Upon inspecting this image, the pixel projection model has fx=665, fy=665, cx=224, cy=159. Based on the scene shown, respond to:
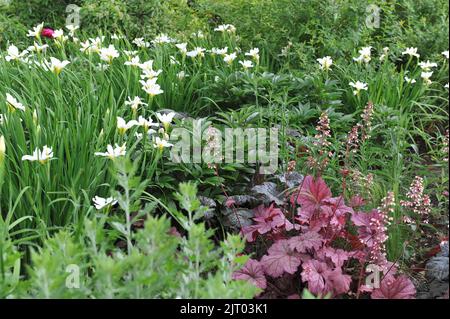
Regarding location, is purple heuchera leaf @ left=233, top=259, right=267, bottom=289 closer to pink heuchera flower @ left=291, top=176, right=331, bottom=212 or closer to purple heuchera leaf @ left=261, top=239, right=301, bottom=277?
purple heuchera leaf @ left=261, top=239, right=301, bottom=277

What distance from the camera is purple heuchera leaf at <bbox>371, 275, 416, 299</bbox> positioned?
2332 mm

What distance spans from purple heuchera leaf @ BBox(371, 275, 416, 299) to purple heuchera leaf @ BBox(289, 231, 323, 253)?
27 centimetres

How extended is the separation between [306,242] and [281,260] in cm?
12

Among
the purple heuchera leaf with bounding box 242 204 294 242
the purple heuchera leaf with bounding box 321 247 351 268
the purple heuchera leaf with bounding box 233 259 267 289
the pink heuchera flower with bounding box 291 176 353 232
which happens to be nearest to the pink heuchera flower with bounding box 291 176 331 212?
the pink heuchera flower with bounding box 291 176 353 232

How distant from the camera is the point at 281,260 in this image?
2.47 metres

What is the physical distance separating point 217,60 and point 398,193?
1709 mm

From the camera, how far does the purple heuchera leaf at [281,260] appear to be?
2.44 metres

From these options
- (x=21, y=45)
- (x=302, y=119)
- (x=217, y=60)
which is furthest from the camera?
(x=21, y=45)

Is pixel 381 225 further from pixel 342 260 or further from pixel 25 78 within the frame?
pixel 25 78

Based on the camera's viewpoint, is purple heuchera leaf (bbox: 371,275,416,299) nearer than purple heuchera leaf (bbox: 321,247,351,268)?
Yes

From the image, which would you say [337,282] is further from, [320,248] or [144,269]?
[144,269]

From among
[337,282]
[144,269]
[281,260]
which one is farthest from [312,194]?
[144,269]

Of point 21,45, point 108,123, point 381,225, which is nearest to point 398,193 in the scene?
point 381,225

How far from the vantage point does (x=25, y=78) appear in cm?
379
